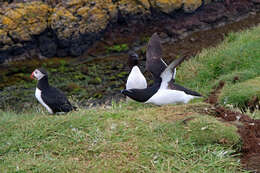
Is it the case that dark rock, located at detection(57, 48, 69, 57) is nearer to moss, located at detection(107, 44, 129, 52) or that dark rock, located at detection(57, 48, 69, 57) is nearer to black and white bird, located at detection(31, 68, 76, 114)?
moss, located at detection(107, 44, 129, 52)

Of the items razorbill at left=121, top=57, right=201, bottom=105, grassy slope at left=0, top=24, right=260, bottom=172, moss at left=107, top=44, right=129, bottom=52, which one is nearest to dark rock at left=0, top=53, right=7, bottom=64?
moss at left=107, top=44, right=129, bottom=52

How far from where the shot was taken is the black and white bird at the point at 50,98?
7.54 metres

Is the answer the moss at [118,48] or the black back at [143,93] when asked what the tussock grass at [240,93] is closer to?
the black back at [143,93]

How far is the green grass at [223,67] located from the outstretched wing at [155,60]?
3.75 feet

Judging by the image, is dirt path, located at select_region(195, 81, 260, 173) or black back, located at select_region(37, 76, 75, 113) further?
black back, located at select_region(37, 76, 75, 113)

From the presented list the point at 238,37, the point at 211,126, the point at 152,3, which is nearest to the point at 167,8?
the point at 152,3

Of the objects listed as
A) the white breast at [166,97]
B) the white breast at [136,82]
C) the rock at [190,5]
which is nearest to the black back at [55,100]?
the white breast at [136,82]

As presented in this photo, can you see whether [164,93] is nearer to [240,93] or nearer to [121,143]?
[240,93]

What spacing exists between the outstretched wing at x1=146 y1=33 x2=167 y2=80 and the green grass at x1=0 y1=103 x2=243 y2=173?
298 cm

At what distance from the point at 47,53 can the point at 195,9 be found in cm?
660

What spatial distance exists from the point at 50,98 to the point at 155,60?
274 centimetres

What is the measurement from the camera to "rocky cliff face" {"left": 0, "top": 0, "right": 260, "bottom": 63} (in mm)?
14023

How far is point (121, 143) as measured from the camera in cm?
506

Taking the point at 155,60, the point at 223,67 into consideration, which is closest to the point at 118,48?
the point at 223,67
